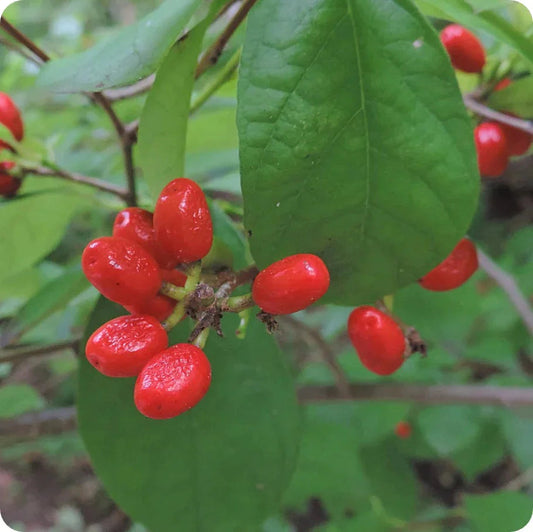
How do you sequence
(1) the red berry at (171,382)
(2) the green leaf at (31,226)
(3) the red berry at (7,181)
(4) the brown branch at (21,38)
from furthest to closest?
(2) the green leaf at (31,226), (3) the red berry at (7,181), (4) the brown branch at (21,38), (1) the red berry at (171,382)

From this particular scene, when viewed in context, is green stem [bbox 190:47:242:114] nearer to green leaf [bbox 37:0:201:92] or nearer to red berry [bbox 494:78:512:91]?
green leaf [bbox 37:0:201:92]

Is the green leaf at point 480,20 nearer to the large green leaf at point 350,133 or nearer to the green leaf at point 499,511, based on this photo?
the large green leaf at point 350,133

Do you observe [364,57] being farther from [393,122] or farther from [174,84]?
[174,84]

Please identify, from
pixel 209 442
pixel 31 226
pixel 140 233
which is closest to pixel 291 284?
pixel 140 233

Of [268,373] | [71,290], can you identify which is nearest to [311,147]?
[268,373]

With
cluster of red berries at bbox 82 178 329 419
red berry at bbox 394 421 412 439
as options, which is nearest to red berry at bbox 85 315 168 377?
cluster of red berries at bbox 82 178 329 419

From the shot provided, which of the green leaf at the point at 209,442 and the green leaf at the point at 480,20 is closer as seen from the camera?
the green leaf at the point at 480,20

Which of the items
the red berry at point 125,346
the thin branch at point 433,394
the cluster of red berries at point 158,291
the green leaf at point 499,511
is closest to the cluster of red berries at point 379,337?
the cluster of red berries at point 158,291
